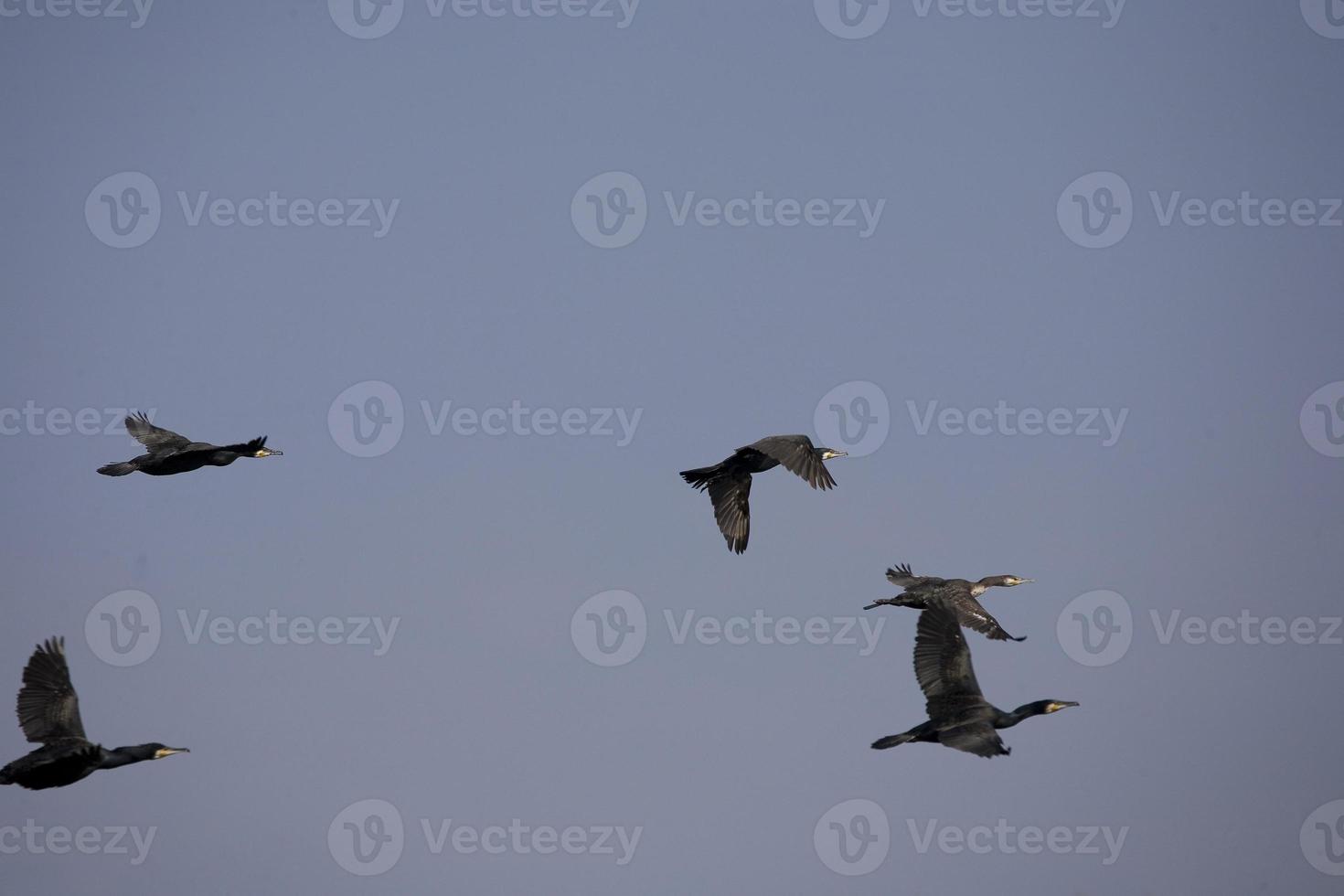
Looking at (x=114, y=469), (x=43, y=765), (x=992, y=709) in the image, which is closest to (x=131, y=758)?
(x=43, y=765)

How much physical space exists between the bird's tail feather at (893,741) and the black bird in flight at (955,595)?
124 inches

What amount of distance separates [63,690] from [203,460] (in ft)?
17.7

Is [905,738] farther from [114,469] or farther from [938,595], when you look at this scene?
[114,469]

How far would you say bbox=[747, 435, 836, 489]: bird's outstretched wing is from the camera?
34.8m

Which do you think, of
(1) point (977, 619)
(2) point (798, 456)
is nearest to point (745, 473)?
(2) point (798, 456)

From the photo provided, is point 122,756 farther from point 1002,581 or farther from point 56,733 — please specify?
point 1002,581

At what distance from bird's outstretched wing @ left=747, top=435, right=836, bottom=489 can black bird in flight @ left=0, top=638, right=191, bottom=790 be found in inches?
466

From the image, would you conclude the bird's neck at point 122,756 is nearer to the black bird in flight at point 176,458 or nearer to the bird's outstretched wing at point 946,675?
the black bird in flight at point 176,458

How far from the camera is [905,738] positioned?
32031mm

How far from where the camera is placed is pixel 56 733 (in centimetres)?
3312

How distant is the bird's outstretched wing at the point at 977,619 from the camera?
35.2 meters

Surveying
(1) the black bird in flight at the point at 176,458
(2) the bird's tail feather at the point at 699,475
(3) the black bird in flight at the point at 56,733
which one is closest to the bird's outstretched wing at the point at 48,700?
(3) the black bird in flight at the point at 56,733

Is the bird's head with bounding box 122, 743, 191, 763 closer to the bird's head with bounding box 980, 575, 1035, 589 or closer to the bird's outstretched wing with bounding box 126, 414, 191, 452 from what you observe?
the bird's outstretched wing with bounding box 126, 414, 191, 452

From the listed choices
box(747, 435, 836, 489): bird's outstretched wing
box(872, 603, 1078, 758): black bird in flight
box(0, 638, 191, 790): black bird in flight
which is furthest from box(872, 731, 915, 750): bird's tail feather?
box(0, 638, 191, 790): black bird in flight
